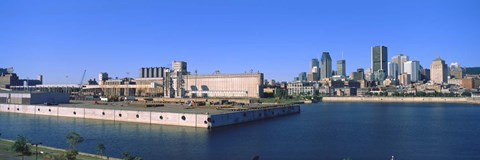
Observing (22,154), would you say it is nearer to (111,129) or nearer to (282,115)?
(111,129)

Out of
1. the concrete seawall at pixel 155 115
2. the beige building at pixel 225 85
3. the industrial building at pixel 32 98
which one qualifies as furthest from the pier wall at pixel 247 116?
the beige building at pixel 225 85

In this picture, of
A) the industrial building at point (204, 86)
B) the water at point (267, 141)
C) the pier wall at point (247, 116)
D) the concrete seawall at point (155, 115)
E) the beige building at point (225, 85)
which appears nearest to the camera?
the water at point (267, 141)

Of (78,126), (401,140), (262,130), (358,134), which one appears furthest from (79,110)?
(401,140)

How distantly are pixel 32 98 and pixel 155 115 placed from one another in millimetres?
40589

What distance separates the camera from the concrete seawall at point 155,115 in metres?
56.9

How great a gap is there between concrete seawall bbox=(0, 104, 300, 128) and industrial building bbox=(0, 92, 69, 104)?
161 cm

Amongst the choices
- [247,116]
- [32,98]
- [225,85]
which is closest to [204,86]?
[225,85]

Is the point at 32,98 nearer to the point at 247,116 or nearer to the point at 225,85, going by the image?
the point at 247,116

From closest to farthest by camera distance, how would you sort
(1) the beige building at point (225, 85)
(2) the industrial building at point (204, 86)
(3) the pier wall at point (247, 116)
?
(3) the pier wall at point (247, 116) < (2) the industrial building at point (204, 86) < (1) the beige building at point (225, 85)

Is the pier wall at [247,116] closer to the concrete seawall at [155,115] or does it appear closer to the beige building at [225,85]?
the concrete seawall at [155,115]

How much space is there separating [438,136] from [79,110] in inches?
2392

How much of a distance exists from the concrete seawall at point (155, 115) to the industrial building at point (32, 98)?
1.61 m

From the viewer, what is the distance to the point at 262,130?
182 ft

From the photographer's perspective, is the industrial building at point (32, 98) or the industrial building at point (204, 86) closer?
the industrial building at point (32, 98)
